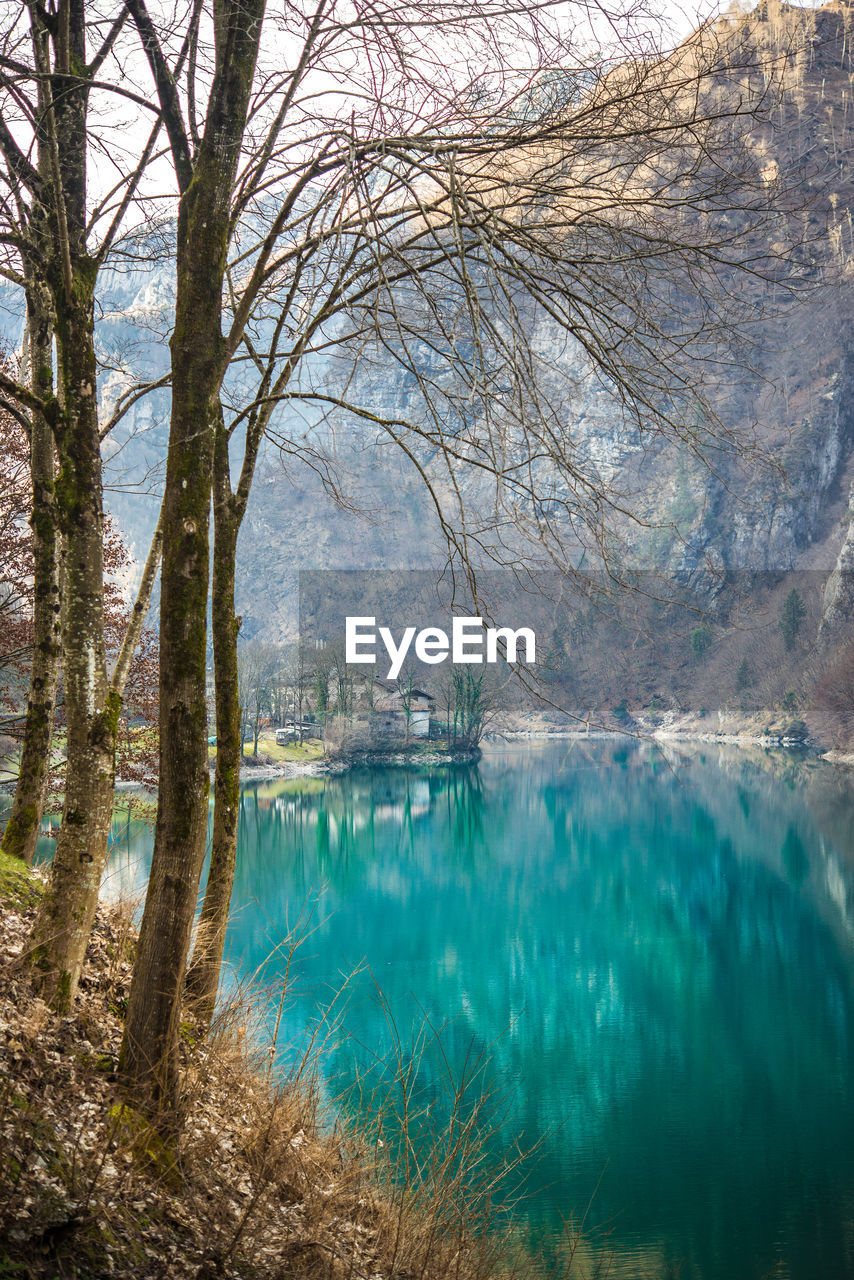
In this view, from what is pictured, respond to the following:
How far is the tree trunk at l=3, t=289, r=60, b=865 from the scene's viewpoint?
21.5 ft

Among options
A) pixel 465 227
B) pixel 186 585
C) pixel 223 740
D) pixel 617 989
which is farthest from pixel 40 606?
pixel 617 989

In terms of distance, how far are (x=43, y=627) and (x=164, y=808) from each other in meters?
2.85

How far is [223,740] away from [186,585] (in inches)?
135

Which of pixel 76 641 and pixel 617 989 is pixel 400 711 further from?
pixel 76 641

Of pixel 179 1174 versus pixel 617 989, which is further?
pixel 617 989

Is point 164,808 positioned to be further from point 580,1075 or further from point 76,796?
point 580,1075

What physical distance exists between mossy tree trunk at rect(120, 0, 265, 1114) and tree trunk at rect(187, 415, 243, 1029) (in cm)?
251

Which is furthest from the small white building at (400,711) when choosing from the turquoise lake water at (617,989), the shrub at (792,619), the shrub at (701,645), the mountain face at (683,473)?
the shrub at (701,645)

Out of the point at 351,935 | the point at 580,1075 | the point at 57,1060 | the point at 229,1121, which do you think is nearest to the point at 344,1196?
the point at 229,1121

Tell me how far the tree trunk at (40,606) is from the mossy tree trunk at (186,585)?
232cm

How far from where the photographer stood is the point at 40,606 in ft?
22.3

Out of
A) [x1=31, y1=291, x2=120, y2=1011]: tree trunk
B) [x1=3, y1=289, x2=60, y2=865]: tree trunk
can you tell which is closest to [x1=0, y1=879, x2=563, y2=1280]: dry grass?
[x1=31, y1=291, x2=120, y2=1011]: tree trunk

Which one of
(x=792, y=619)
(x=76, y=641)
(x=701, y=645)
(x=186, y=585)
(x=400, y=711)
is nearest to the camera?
(x=186, y=585)

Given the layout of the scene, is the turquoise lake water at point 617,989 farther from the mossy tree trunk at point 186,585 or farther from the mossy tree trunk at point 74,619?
the mossy tree trunk at point 74,619
